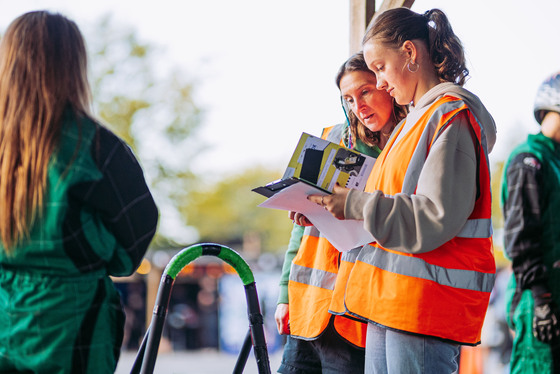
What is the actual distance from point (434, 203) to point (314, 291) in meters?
0.73

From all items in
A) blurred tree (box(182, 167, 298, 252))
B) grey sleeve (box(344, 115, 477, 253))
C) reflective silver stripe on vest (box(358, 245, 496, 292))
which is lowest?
blurred tree (box(182, 167, 298, 252))

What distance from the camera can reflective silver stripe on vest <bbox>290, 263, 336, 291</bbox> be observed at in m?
2.39

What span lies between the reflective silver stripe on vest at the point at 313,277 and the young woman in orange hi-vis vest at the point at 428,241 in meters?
0.42

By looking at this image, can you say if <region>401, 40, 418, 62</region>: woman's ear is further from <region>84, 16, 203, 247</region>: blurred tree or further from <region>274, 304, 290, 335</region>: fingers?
<region>84, 16, 203, 247</region>: blurred tree

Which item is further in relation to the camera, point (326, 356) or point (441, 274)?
point (326, 356)

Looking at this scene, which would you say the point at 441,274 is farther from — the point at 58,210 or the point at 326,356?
the point at 58,210

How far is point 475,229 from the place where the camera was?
1.89 meters

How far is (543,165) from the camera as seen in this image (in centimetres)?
292

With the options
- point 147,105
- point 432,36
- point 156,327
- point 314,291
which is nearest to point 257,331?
point 314,291

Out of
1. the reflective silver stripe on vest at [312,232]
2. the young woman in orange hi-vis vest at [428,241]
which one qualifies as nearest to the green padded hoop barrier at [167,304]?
the reflective silver stripe on vest at [312,232]

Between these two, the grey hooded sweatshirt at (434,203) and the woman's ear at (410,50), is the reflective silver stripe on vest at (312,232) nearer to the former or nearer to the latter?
the grey hooded sweatshirt at (434,203)

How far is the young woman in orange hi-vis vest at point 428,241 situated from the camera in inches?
71.8

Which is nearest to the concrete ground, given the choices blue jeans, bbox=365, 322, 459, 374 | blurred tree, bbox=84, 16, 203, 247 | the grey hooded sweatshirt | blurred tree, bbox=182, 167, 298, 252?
blurred tree, bbox=84, 16, 203, 247

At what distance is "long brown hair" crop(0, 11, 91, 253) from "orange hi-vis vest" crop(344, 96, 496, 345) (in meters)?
0.90
